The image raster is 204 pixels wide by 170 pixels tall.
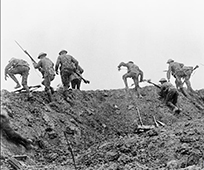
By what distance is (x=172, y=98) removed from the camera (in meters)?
19.4

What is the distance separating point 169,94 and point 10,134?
7.85 metres

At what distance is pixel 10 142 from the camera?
13.0 metres

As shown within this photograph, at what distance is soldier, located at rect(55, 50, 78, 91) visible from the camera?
57.3 ft

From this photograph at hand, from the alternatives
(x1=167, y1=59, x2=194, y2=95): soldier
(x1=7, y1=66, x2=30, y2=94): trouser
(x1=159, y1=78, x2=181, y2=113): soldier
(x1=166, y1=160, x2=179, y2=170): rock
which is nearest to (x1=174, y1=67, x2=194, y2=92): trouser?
(x1=167, y1=59, x2=194, y2=95): soldier

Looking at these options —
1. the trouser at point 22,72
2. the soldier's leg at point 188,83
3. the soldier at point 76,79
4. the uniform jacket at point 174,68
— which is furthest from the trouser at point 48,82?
the soldier's leg at point 188,83

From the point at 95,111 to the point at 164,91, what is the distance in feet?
10.7

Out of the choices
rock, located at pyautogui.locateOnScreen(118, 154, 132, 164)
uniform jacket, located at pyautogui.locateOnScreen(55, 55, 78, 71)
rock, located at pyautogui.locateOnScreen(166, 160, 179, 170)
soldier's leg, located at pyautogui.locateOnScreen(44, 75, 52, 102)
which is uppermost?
uniform jacket, located at pyautogui.locateOnScreen(55, 55, 78, 71)

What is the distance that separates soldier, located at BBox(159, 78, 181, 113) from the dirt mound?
0.24m

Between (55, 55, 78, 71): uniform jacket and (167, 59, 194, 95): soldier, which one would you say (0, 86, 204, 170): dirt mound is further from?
(55, 55, 78, 71): uniform jacket

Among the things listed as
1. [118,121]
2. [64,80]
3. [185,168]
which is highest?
[64,80]

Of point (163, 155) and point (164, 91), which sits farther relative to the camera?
point (164, 91)

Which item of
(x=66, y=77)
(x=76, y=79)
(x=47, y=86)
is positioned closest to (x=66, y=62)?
(x=66, y=77)

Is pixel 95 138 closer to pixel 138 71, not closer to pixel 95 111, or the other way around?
pixel 95 111

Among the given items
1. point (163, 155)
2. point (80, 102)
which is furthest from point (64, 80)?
point (163, 155)
